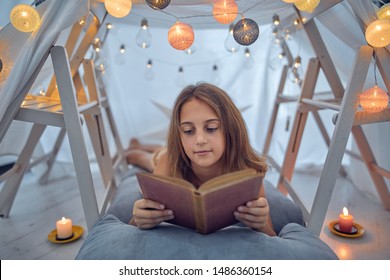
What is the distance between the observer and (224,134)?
1.07 metres

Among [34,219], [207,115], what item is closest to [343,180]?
[207,115]

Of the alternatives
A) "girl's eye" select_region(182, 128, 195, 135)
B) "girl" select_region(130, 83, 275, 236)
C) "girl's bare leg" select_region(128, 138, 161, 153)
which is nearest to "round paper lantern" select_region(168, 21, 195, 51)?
"girl" select_region(130, 83, 275, 236)

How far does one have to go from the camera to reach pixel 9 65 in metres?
1.12

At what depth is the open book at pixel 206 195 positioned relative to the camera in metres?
0.79

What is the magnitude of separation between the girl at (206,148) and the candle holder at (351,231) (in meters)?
0.49

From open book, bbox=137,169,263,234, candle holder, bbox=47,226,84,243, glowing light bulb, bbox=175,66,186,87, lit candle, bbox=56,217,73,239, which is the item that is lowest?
candle holder, bbox=47,226,84,243

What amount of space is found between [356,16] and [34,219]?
57.8 inches

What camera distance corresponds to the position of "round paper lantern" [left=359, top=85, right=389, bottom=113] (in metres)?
1.12

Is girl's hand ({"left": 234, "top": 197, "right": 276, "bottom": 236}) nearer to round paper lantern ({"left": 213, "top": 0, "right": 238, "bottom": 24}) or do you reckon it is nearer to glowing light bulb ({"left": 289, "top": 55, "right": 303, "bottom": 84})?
round paper lantern ({"left": 213, "top": 0, "right": 238, "bottom": 24})

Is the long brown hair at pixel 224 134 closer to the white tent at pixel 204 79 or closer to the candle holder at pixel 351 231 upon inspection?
the candle holder at pixel 351 231

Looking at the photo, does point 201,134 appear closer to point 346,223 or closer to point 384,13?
point 384,13

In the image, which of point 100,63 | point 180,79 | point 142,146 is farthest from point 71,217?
point 180,79

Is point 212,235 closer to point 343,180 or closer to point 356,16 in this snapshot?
Result: point 356,16

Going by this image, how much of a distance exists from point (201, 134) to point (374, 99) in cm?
53
